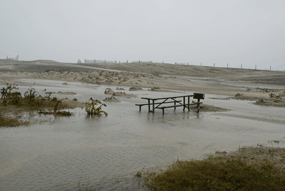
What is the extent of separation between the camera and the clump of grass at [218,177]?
4199 millimetres

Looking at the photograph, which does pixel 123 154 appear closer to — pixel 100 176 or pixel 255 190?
pixel 100 176

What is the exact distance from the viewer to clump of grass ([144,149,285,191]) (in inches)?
165

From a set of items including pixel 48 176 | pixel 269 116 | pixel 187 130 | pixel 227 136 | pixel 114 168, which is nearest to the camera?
pixel 48 176

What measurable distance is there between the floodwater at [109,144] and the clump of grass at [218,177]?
503 millimetres

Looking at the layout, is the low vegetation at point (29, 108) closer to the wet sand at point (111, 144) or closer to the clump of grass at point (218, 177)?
the wet sand at point (111, 144)

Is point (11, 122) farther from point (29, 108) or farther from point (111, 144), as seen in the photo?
point (111, 144)

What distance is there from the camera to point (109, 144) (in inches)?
266

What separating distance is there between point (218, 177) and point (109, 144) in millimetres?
3214

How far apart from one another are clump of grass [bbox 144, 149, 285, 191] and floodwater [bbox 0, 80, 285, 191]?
50cm

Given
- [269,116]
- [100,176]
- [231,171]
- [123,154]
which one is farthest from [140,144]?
[269,116]

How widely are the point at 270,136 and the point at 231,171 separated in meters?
4.06

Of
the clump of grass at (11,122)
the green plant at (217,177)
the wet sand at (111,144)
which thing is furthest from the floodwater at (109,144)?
the green plant at (217,177)

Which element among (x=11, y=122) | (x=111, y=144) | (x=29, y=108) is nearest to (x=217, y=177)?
(x=111, y=144)

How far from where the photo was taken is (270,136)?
7.99 meters
